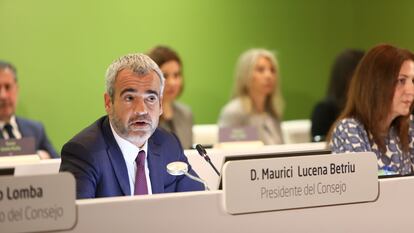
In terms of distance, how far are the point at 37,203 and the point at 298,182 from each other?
0.70 metres

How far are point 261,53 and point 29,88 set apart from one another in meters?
1.67

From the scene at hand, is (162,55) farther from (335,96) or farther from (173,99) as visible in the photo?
(335,96)

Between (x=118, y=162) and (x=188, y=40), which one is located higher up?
(x=188, y=40)

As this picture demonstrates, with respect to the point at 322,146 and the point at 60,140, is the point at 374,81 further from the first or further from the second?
the point at 60,140

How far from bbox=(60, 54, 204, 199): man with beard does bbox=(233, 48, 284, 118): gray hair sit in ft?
9.43

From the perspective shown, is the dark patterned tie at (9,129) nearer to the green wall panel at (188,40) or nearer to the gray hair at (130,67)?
the green wall panel at (188,40)

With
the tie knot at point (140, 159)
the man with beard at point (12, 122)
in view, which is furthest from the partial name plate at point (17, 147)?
the tie knot at point (140, 159)

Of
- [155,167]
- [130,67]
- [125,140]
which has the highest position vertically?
[130,67]

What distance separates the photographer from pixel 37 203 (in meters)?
1.80

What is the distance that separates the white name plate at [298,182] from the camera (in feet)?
6.50

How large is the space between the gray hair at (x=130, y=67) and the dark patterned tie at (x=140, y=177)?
23cm

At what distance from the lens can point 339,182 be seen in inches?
83.0

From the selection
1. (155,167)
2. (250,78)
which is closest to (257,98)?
(250,78)

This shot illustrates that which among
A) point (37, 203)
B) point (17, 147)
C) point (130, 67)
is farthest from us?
point (17, 147)
